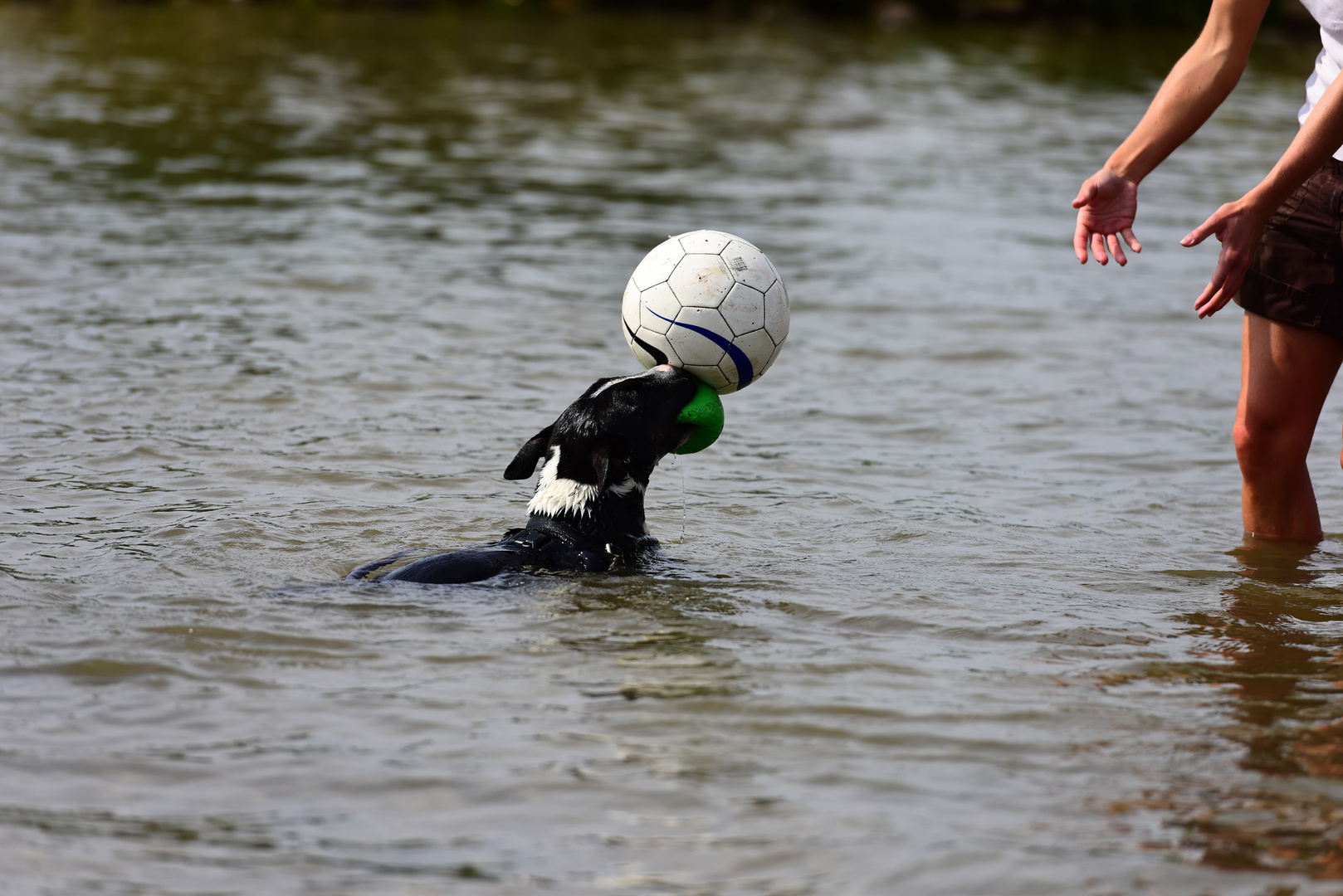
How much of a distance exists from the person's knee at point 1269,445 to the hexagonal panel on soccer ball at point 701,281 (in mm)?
2288

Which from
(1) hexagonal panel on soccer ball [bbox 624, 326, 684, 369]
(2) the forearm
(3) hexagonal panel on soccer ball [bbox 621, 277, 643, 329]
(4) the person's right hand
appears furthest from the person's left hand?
(3) hexagonal panel on soccer ball [bbox 621, 277, 643, 329]

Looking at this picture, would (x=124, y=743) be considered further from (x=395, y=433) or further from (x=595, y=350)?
(x=595, y=350)

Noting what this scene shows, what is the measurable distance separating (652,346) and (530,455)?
28.5 inches

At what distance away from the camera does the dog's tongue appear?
647 cm

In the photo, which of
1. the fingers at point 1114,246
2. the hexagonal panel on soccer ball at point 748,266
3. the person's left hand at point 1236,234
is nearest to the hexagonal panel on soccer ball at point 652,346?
the hexagonal panel on soccer ball at point 748,266

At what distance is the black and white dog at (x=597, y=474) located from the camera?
6367 millimetres

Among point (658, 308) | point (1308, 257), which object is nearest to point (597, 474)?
point (658, 308)

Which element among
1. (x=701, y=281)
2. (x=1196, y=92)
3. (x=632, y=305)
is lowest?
(x=632, y=305)

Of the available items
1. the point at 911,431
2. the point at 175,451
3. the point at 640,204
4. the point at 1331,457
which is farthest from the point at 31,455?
the point at 640,204

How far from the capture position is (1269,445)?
6.38 metres

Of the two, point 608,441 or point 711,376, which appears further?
point 711,376

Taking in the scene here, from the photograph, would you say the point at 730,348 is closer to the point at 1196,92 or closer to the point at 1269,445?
the point at 1196,92

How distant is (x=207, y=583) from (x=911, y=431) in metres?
4.48

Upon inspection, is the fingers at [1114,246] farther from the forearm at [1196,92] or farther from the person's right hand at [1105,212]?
the forearm at [1196,92]
